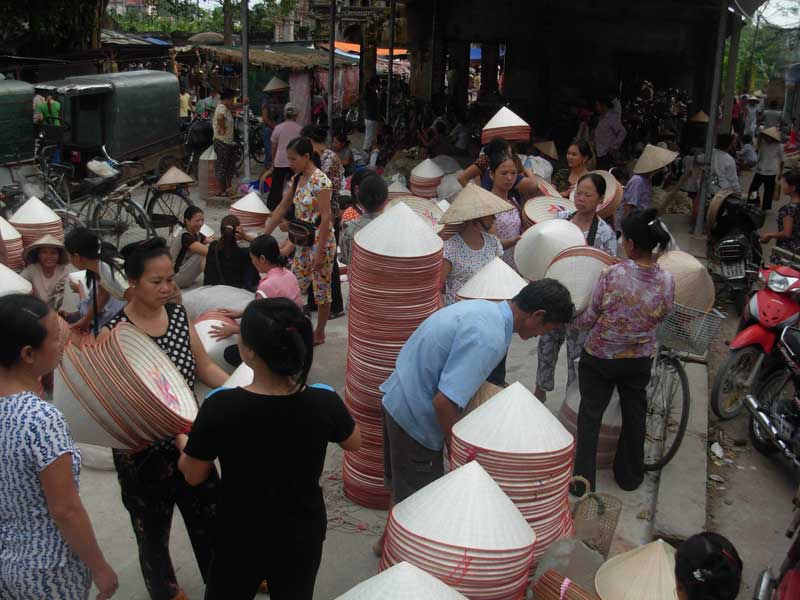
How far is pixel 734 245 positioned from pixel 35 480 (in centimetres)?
716

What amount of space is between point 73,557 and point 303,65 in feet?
54.5

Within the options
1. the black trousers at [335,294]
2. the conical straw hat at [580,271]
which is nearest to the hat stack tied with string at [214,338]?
the black trousers at [335,294]

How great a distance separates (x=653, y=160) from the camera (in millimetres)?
7172

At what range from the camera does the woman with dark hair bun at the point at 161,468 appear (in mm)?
3023

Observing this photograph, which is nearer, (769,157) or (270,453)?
(270,453)

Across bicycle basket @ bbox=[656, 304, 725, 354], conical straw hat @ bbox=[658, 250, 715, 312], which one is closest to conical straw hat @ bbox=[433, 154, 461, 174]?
conical straw hat @ bbox=[658, 250, 715, 312]

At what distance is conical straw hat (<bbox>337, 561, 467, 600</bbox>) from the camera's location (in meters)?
2.16

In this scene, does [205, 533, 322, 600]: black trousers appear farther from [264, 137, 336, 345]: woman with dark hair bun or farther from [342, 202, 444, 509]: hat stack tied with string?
[264, 137, 336, 345]: woman with dark hair bun

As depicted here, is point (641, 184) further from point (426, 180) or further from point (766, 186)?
point (766, 186)

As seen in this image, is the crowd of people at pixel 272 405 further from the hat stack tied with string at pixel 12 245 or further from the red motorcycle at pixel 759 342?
the red motorcycle at pixel 759 342

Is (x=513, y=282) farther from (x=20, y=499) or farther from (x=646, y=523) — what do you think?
(x=20, y=499)

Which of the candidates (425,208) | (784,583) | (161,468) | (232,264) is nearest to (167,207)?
(232,264)

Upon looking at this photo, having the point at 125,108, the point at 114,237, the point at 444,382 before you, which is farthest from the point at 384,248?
the point at 125,108

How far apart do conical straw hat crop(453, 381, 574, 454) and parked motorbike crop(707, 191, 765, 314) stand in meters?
5.45
